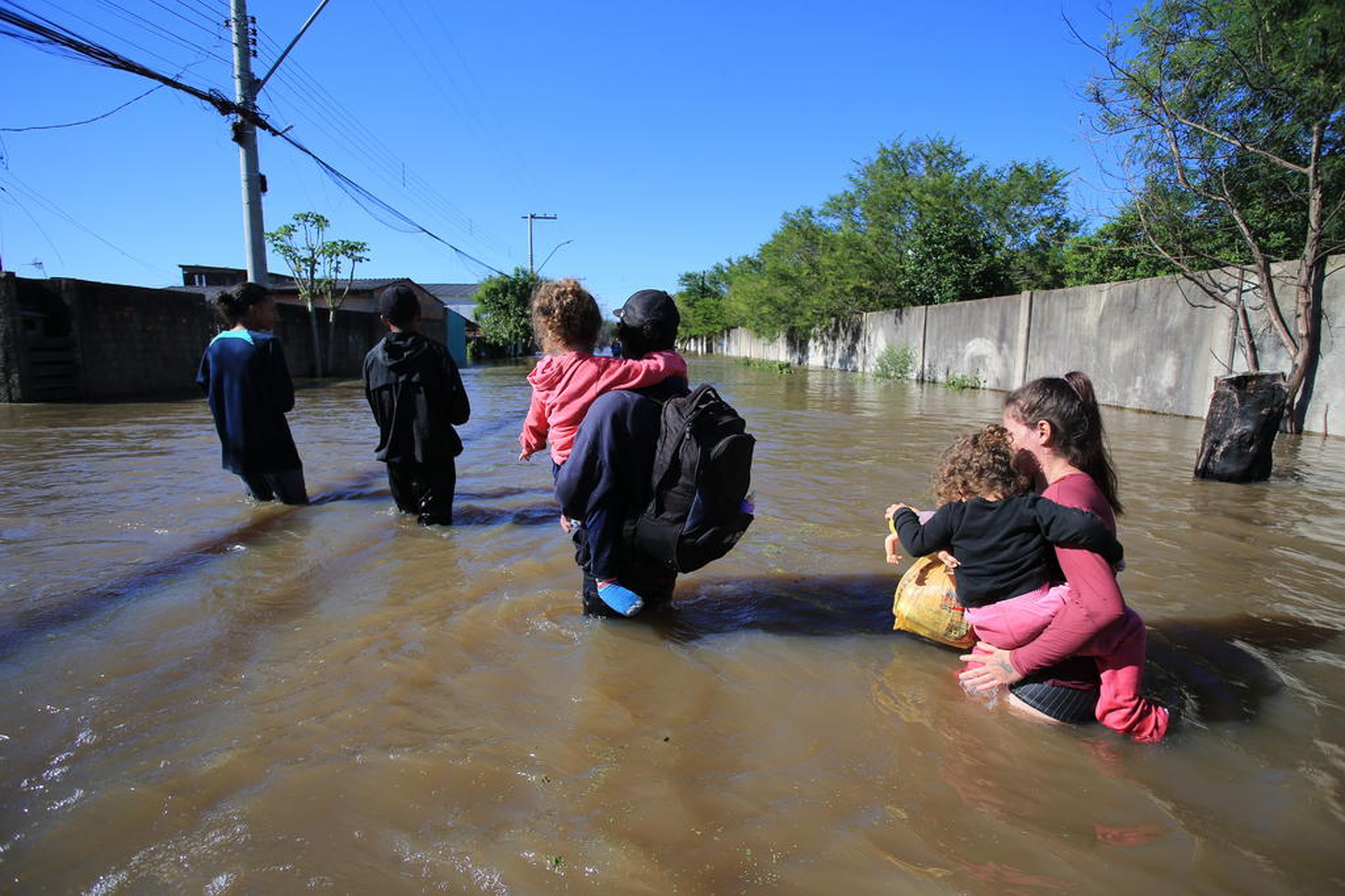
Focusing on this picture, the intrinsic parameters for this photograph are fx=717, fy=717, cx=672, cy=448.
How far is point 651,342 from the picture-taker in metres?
3.05

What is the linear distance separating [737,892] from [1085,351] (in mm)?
15814

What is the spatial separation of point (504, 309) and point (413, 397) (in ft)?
130

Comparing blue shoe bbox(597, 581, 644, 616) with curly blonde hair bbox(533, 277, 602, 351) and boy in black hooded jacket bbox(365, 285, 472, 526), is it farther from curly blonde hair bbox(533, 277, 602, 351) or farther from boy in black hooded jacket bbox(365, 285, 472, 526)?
boy in black hooded jacket bbox(365, 285, 472, 526)

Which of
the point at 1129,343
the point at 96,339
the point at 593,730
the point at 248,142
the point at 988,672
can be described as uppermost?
the point at 248,142

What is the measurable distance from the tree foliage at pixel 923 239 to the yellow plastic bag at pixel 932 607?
22788 mm

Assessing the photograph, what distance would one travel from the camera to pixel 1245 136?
1057 centimetres

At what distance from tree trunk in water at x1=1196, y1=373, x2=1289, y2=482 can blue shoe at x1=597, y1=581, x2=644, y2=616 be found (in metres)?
6.29

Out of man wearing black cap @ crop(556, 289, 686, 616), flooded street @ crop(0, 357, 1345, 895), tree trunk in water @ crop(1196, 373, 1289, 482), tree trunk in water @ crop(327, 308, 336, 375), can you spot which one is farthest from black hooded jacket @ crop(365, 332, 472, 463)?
tree trunk in water @ crop(327, 308, 336, 375)

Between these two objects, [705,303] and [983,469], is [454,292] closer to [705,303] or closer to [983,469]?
[705,303]

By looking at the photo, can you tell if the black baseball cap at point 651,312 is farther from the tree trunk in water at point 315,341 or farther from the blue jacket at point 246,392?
the tree trunk in water at point 315,341

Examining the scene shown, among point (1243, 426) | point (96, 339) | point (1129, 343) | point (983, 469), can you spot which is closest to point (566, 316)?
point (983, 469)

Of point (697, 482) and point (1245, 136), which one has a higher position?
point (1245, 136)

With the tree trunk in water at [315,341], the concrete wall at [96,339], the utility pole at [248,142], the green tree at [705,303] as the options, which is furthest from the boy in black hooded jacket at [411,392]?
the green tree at [705,303]

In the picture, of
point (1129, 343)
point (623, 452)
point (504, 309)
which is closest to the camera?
point (623, 452)
